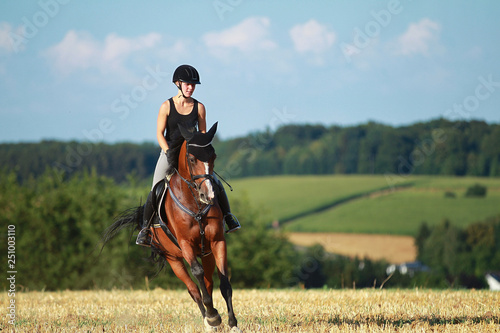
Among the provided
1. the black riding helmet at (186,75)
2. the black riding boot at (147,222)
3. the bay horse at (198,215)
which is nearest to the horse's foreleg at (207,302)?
the bay horse at (198,215)

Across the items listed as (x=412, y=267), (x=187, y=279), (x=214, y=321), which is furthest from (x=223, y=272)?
(x=412, y=267)

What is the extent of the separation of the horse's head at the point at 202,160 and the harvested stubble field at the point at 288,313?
1710mm

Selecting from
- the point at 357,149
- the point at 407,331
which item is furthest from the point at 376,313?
the point at 357,149

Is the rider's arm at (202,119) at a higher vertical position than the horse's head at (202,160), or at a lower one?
higher

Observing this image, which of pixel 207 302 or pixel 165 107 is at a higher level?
pixel 165 107

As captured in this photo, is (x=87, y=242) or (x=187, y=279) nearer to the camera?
(x=187, y=279)

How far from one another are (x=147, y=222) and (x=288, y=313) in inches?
97.3

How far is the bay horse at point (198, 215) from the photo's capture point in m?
6.46

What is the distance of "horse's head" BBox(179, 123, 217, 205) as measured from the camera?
251 inches

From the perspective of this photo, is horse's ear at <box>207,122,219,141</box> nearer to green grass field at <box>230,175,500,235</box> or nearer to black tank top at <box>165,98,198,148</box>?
black tank top at <box>165,98,198,148</box>

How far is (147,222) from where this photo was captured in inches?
313

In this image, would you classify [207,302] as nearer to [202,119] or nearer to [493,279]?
[202,119]

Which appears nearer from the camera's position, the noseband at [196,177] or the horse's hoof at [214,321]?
the noseband at [196,177]

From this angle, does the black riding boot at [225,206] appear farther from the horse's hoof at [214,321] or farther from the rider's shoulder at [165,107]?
the horse's hoof at [214,321]
